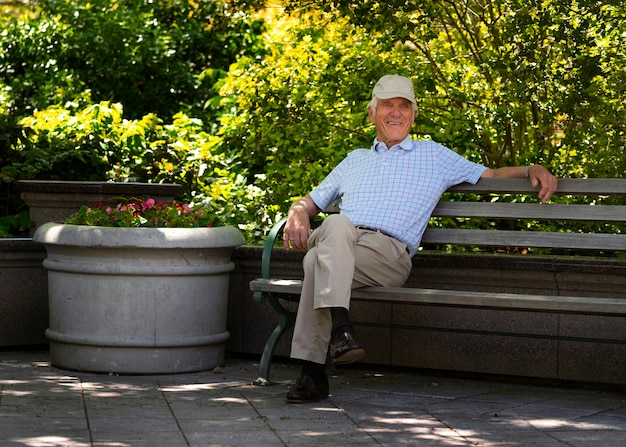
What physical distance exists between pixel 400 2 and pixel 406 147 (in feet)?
3.14

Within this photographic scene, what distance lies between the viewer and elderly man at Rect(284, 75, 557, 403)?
5.04 m

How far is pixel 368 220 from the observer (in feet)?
18.4

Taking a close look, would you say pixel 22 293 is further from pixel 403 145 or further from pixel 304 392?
pixel 403 145

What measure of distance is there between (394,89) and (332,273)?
3.97 feet

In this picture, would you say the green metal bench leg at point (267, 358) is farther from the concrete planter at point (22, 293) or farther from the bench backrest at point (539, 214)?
the concrete planter at point (22, 293)

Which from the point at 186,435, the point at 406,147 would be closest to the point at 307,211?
the point at 406,147

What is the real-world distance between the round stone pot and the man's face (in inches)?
38.8

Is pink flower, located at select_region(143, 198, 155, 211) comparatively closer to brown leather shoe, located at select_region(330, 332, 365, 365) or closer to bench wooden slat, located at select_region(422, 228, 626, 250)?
bench wooden slat, located at select_region(422, 228, 626, 250)

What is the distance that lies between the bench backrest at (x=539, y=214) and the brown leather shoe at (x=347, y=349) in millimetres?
1056

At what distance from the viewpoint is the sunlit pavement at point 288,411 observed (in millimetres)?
4355

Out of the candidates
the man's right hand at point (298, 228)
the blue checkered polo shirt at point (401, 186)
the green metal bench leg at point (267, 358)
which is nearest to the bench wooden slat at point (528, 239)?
the blue checkered polo shirt at point (401, 186)

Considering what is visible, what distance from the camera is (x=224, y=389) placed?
5453mm

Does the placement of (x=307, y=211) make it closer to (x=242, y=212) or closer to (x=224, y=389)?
(x=224, y=389)

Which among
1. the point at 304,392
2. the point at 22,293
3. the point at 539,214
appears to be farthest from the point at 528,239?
the point at 22,293
